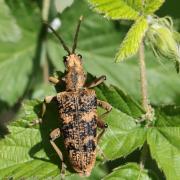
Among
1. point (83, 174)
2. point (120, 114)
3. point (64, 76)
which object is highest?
point (64, 76)

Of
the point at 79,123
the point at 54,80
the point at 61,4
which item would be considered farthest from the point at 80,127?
the point at 61,4

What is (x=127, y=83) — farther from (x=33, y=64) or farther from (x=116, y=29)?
(x=33, y=64)

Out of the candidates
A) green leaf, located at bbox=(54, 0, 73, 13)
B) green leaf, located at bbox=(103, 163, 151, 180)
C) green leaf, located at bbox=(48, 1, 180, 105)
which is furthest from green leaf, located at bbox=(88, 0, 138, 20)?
green leaf, located at bbox=(54, 0, 73, 13)

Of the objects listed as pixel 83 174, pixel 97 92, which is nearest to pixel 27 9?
pixel 97 92

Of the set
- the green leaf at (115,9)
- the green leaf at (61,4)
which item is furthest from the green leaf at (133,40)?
the green leaf at (61,4)

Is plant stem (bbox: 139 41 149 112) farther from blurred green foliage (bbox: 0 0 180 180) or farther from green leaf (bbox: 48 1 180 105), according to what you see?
green leaf (bbox: 48 1 180 105)

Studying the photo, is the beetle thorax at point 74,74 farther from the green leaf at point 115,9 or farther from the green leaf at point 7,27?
the green leaf at point 7,27
